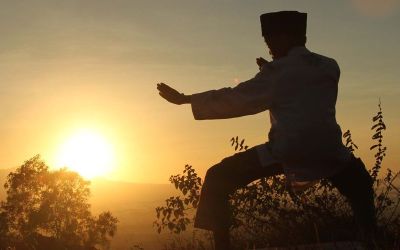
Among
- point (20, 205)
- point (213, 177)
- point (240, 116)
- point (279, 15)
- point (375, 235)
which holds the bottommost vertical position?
point (375, 235)

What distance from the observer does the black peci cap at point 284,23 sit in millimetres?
4578

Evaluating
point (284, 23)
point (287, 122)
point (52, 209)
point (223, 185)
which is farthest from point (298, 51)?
point (52, 209)

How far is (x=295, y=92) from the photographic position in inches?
163

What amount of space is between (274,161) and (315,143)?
39cm

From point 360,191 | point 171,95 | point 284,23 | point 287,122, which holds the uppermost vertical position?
point 284,23

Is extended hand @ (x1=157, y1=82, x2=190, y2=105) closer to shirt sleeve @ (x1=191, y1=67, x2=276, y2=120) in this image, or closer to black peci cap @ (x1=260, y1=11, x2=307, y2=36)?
shirt sleeve @ (x1=191, y1=67, x2=276, y2=120)

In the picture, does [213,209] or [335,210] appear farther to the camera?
[335,210]

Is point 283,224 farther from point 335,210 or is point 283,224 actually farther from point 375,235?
point 375,235

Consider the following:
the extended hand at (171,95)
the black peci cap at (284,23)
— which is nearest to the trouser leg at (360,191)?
the black peci cap at (284,23)

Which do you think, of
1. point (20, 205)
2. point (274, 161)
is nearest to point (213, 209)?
point (274, 161)

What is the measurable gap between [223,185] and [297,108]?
1000mm

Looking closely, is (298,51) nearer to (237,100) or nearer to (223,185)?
(237,100)

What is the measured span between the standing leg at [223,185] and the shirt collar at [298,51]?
37.3 inches

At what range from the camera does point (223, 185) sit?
4.48 meters
